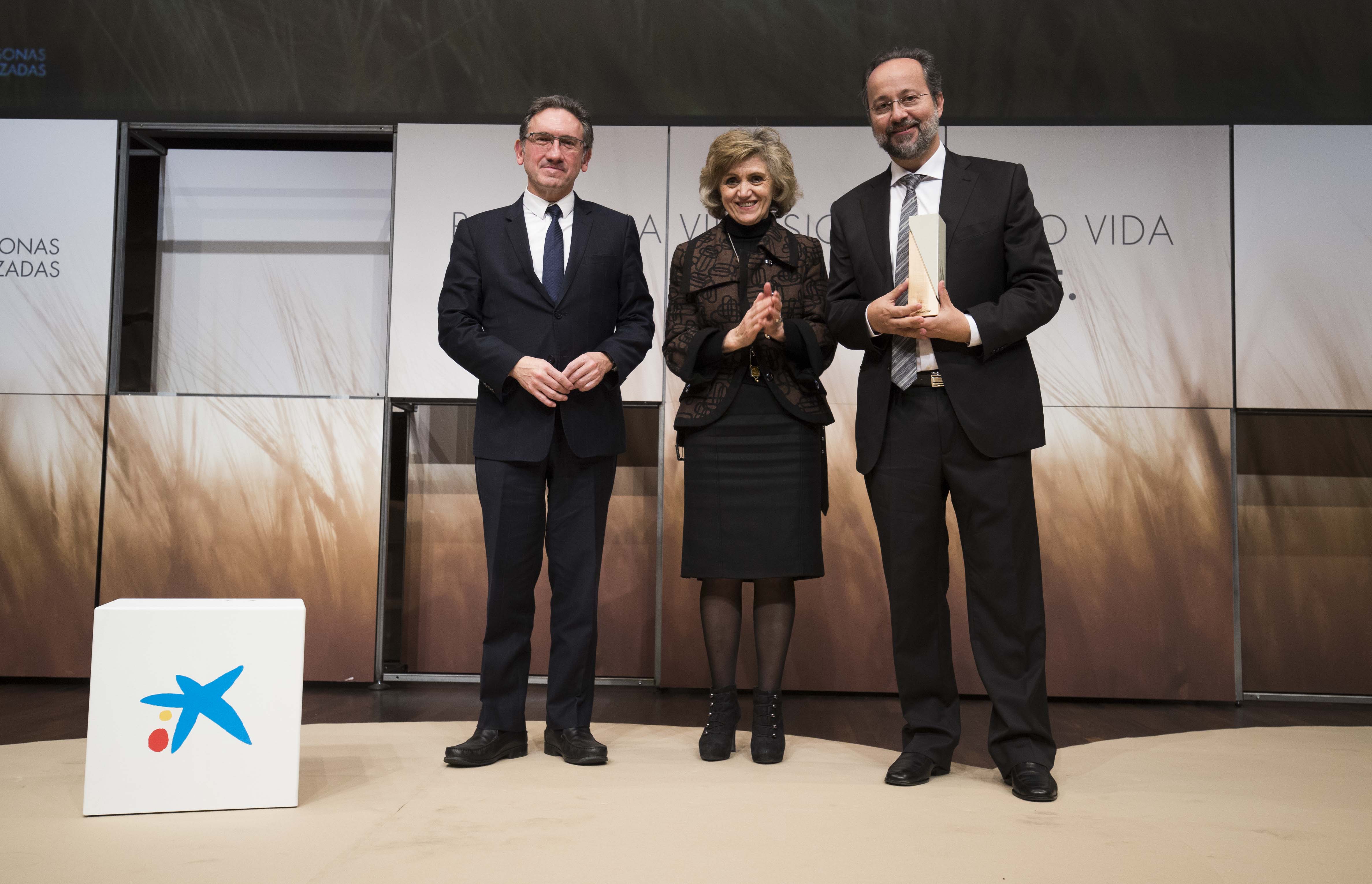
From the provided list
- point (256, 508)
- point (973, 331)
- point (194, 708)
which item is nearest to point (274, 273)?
point (256, 508)


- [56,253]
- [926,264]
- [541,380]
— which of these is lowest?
[541,380]

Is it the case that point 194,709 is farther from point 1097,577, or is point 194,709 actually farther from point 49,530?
point 1097,577

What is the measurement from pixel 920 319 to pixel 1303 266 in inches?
96.5

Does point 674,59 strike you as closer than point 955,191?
No

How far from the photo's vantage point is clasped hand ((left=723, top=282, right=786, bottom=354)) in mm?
2363

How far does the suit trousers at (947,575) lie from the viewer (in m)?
2.21

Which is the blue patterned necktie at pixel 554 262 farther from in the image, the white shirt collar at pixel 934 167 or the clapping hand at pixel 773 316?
the white shirt collar at pixel 934 167

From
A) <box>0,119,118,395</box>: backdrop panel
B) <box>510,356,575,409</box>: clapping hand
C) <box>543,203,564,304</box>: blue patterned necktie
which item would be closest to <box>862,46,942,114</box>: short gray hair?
<box>543,203,564,304</box>: blue patterned necktie

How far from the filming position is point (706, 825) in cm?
188

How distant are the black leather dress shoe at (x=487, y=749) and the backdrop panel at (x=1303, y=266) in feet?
9.88

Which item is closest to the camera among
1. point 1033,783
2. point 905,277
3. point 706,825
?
point 706,825

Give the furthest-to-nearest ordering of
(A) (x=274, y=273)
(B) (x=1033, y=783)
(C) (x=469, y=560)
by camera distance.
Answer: (A) (x=274, y=273), (C) (x=469, y=560), (B) (x=1033, y=783)

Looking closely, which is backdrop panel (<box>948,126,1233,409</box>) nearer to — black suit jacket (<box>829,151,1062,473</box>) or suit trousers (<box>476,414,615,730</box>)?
black suit jacket (<box>829,151,1062,473</box>)

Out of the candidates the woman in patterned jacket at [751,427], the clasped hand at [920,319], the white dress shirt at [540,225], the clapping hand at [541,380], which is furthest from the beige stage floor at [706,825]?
the white dress shirt at [540,225]
